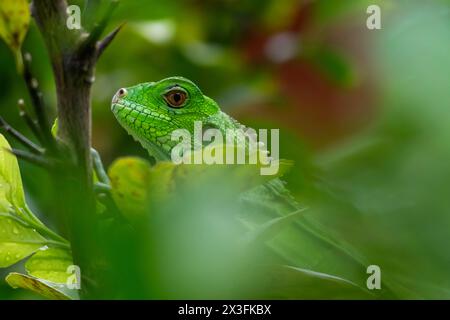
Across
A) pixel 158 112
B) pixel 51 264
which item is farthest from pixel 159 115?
pixel 51 264

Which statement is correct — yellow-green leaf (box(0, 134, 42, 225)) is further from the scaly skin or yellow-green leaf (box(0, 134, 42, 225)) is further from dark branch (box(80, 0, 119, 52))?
the scaly skin

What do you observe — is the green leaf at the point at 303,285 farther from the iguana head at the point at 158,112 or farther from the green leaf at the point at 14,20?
the iguana head at the point at 158,112

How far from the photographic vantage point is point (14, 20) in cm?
60

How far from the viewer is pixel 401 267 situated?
0.69 meters

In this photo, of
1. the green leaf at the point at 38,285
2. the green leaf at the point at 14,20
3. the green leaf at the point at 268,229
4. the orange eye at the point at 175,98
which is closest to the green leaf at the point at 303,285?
the green leaf at the point at 268,229

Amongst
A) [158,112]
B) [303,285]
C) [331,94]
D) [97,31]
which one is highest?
[331,94]

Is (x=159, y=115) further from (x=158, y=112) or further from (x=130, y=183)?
(x=130, y=183)

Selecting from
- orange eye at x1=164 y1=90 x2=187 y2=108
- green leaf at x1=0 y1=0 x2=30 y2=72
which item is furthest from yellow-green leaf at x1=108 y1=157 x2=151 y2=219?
orange eye at x1=164 y1=90 x2=187 y2=108

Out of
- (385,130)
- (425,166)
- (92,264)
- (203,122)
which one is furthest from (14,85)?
(92,264)

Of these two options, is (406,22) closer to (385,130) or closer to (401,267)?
(385,130)

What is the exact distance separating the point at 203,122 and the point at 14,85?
53 centimetres

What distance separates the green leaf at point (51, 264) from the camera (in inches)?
24.1

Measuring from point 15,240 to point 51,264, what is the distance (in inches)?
1.8

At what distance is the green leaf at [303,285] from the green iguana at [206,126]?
17 cm
